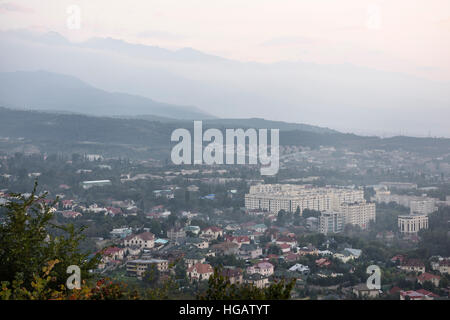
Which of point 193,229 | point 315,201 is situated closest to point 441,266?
point 193,229

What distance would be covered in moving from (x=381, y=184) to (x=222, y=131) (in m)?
14.7

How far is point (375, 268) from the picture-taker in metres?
9.68

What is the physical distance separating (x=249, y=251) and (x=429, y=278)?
3.66 meters

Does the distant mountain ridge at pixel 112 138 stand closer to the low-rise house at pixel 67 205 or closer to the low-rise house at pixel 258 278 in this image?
the low-rise house at pixel 67 205

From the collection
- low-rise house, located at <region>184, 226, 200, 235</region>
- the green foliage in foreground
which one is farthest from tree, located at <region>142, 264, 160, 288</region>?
low-rise house, located at <region>184, 226, 200, 235</region>

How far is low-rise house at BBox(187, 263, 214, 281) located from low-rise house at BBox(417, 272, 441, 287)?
9.26 ft

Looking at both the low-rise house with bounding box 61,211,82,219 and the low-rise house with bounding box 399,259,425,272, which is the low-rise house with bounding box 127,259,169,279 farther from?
the low-rise house with bounding box 61,211,82,219

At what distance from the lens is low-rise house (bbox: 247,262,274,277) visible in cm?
939

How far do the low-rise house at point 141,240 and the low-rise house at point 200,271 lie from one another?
9.54ft

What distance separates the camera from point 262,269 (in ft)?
31.4

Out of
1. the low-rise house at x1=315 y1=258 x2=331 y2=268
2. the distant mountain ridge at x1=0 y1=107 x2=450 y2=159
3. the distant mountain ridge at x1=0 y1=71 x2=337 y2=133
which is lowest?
the low-rise house at x1=315 y1=258 x2=331 y2=268

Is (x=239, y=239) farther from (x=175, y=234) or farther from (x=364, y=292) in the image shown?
(x=364, y=292)

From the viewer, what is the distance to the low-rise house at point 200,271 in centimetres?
866
